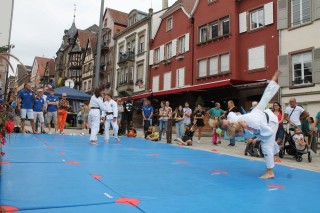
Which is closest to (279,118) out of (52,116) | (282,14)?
(52,116)

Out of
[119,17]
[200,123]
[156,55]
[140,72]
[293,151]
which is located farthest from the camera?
[119,17]

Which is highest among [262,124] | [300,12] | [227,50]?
[300,12]

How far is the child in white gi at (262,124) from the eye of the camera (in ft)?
17.6

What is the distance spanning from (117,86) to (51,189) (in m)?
33.7

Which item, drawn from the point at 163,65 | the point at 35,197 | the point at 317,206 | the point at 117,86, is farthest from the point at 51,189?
the point at 117,86

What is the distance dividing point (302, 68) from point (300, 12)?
3.38 m

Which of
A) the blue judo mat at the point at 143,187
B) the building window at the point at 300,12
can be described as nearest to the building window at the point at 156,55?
the building window at the point at 300,12

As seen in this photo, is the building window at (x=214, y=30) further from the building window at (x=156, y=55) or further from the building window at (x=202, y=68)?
the building window at (x=156, y=55)

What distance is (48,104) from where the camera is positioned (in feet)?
45.0

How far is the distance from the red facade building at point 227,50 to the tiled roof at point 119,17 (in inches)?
609

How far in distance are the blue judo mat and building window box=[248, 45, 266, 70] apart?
46.6ft

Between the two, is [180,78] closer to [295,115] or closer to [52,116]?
[52,116]

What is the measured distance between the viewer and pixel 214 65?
2316 centimetres

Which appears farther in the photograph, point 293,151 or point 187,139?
point 187,139
